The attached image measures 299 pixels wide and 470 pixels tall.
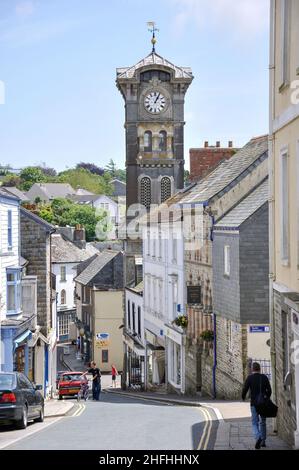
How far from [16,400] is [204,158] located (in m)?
27.2

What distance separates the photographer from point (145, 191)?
71125 millimetres

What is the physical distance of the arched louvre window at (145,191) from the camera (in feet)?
233

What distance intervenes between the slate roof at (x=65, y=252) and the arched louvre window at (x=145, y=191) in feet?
55.0

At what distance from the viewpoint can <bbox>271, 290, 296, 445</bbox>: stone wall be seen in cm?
1609

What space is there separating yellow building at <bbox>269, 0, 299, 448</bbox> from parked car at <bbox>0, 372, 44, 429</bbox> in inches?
234

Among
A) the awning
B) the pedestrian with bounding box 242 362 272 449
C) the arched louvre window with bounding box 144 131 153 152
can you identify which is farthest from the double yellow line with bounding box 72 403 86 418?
the arched louvre window with bounding box 144 131 153 152

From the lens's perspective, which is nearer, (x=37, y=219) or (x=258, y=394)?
(x=258, y=394)

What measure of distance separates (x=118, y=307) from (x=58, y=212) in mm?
72972

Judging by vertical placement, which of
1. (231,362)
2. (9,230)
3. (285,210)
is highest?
(9,230)

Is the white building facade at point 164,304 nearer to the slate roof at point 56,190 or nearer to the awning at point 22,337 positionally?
the awning at point 22,337

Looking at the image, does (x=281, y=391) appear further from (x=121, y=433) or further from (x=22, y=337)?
(x=22, y=337)

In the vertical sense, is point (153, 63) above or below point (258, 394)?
above

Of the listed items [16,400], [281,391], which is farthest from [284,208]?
[16,400]

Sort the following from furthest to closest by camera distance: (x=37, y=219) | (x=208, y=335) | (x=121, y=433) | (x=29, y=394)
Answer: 1. (x=37, y=219)
2. (x=208, y=335)
3. (x=29, y=394)
4. (x=121, y=433)
